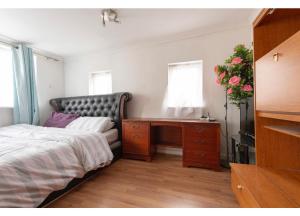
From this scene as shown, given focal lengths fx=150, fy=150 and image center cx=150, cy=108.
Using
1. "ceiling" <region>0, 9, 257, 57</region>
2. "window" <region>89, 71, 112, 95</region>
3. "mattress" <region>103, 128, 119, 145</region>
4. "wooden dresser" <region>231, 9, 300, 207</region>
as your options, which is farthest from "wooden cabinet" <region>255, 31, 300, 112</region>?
"window" <region>89, 71, 112, 95</region>

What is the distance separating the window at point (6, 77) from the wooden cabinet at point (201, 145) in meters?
3.19

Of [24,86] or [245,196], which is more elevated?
[24,86]

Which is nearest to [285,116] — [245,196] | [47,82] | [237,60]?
[245,196]

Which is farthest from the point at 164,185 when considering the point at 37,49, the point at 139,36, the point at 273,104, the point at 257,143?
the point at 37,49

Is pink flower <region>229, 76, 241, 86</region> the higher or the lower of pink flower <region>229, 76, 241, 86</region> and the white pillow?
the higher

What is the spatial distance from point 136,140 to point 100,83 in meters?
1.71

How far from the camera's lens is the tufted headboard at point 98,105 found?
284cm

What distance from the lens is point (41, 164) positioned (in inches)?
54.2

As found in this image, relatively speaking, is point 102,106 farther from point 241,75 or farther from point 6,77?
point 241,75

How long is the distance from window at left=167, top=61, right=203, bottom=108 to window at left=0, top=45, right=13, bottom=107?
2.93 meters

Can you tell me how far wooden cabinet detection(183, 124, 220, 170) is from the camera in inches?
85.1

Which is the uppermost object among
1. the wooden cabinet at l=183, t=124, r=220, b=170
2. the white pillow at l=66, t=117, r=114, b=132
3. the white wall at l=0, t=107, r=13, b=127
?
the white wall at l=0, t=107, r=13, b=127

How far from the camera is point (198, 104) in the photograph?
268 centimetres

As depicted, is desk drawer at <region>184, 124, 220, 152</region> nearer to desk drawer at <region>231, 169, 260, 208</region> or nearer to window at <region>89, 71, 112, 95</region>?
desk drawer at <region>231, 169, 260, 208</region>
